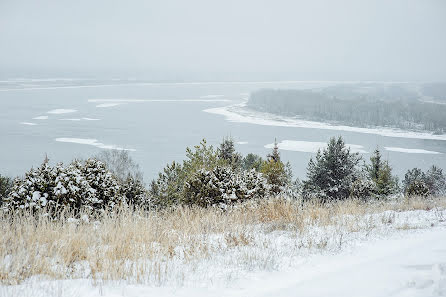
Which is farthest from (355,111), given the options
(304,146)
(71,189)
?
(71,189)

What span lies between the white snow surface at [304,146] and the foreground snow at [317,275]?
221ft

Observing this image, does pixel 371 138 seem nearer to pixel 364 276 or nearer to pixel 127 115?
pixel 127 115

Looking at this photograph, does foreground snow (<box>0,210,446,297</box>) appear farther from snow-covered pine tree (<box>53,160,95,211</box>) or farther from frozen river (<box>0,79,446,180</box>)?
frozen river (<box>0,79,446,180</box>)

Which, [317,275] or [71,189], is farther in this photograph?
[71,189]

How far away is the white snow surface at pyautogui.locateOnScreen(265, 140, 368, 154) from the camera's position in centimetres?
7169

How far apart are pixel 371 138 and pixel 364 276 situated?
95.0m

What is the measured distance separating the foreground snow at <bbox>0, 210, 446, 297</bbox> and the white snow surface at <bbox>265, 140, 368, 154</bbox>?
221 ft

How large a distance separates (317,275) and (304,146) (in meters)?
74.0

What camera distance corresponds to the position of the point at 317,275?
3627mm

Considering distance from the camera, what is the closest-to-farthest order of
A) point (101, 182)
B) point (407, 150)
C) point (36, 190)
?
point (36, 190) < point (101, 182) < point (407, 150)

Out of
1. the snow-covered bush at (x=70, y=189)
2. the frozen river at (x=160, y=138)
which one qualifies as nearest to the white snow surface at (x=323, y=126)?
the frozen river at (x=160, y=138)

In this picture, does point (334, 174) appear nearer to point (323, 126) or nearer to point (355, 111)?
point (323, 126)

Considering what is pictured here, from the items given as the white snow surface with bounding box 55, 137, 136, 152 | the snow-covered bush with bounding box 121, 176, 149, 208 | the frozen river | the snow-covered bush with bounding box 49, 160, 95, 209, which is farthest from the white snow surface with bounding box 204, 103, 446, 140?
the snow-covered bush with bounding box 49, 160, 95, 209

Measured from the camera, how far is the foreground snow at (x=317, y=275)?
3117 mm
